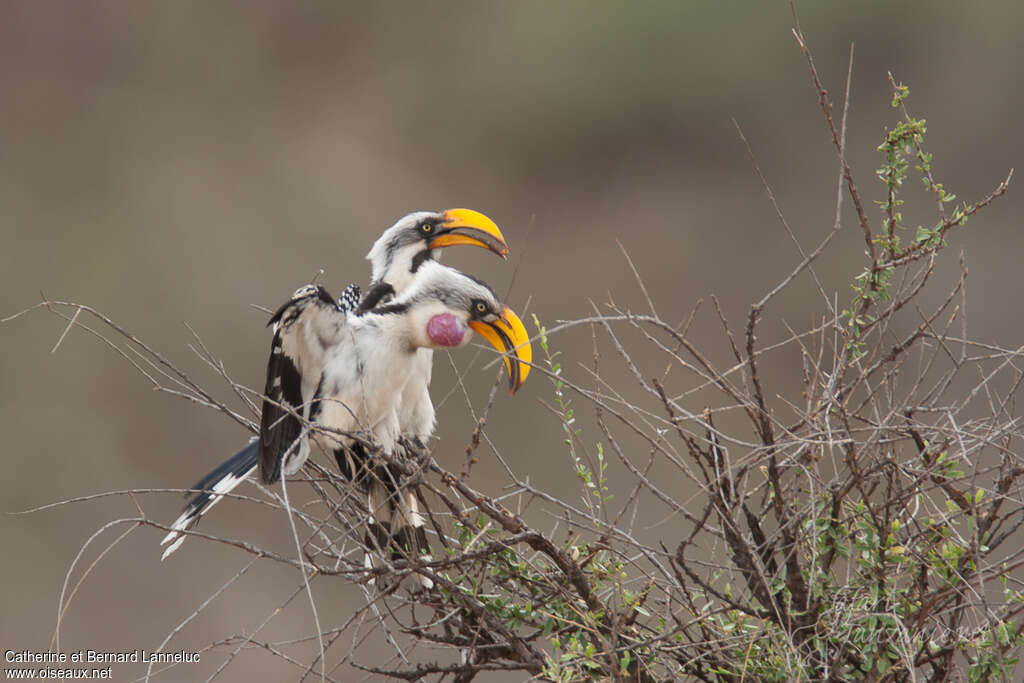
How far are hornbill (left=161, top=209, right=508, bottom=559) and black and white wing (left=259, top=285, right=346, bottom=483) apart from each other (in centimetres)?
5

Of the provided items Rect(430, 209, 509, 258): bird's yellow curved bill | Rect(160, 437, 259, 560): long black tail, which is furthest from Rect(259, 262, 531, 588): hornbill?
Rect(430, 209, 509, 258): bird's yellow curved bill

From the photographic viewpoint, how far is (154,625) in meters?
6.11

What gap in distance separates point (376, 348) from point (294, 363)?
16cm

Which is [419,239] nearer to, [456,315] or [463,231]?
[463,231]

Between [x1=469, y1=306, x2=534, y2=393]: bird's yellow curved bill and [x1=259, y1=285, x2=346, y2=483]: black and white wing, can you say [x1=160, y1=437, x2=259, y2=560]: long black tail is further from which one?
[x1=469, y1=306, x2=534, y2=393]: bird's yellow curved bill

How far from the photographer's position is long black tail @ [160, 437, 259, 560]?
215cm

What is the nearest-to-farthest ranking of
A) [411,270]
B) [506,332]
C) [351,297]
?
1. [506,332]
2. [351,297]
3. [411,270]

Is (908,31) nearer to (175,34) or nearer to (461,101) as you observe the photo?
(461,101)

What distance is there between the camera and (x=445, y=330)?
2.29 m

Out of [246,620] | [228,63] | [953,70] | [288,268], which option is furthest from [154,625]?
[953,70]

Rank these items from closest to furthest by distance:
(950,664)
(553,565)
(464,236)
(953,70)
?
(950,664) < (553,565) < (464,236) < (953,70)

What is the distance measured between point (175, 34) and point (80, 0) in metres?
0.67

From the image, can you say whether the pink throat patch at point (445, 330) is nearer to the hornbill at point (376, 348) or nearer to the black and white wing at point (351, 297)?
the hornbill at point (376, 348)

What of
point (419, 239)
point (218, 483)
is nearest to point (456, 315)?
point (218, 483)
